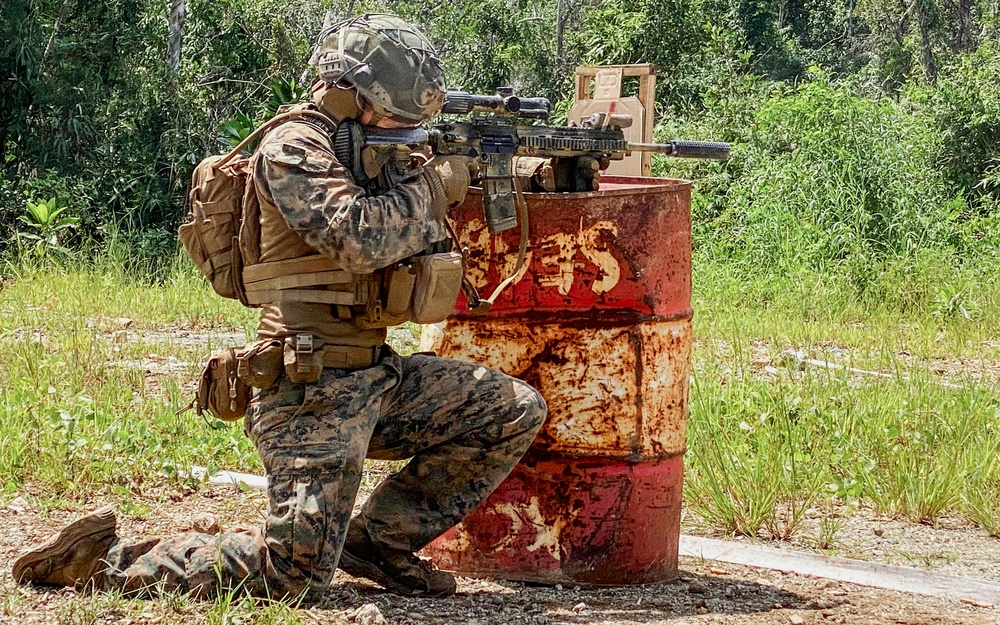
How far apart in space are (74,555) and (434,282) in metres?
1.12

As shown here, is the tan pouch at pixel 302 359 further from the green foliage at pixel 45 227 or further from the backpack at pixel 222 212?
the green foliage at pixel 45 227

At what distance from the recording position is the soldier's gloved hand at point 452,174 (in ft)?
10.4

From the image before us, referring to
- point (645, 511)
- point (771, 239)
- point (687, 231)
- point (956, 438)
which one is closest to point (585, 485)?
point (645, 511)

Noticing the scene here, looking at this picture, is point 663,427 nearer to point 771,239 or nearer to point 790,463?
point 790,463

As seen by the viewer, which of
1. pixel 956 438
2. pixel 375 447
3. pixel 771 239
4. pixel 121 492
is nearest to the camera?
pixel 375 447

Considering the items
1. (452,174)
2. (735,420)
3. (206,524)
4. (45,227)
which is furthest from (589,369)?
(45,227)

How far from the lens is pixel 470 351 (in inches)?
138

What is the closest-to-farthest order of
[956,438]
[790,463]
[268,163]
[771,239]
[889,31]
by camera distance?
1. [268,163]
2. [790,463]
3. [956,438]
4. [771,239]
5. [889,31]

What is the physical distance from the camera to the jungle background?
4.42 m

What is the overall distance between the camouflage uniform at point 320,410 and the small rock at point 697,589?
703 millimetres

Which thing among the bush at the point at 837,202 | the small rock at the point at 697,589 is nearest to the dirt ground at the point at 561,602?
the small rock at the point at 697,589

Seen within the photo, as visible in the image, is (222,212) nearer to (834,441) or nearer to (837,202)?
(834,441)

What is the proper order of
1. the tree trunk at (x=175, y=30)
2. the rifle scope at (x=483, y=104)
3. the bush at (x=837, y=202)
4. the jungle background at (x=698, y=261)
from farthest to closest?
the tree trunk at (x=175, y=30) → the bush at (x=837, y=202) → the jungle background at (x=698, y=261) → the rifle scope at (x=483, y=104)

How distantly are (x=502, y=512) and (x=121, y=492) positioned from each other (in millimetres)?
1447
